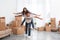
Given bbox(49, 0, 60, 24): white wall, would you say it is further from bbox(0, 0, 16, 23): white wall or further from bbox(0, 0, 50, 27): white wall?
bbox(0, 0, 16, 23): white wall

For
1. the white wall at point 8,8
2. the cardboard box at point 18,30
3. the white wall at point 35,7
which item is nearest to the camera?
the cardboard box at point 18,30

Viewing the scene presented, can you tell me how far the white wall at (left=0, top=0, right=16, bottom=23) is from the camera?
22.3 ft

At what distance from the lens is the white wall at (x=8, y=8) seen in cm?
681

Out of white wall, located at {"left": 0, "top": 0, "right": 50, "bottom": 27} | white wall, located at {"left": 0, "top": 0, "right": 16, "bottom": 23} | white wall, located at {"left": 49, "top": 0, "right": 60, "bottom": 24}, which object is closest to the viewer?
white wall, located at {"left": 0, "top": 0, "right": 16, "bottom": 23}

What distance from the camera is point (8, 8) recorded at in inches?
281

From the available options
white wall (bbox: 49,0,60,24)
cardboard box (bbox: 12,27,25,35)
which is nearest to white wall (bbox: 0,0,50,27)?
white wall (bbox: 49,0,60,24)

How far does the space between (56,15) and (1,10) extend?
10.4 feet

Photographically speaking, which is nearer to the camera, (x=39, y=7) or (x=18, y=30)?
(x=18, y=30)

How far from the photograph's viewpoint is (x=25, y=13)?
427cm

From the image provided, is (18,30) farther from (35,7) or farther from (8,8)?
(35,7)

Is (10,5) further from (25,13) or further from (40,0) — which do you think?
(25,13)

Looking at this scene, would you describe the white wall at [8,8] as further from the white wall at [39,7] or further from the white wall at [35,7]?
the white wall at [39,7]

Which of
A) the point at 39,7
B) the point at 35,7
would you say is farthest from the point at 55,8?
the point at 35,7

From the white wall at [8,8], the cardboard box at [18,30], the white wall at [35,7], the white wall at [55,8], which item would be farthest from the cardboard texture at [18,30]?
the white wall at [55,8]
